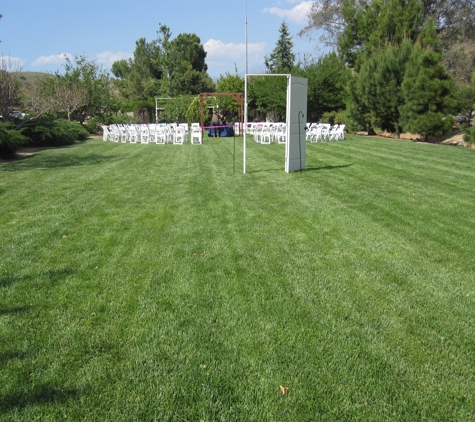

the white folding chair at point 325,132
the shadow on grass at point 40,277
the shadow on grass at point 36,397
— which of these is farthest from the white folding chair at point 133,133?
the shadow on grass at point 36,397

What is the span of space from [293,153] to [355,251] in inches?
210

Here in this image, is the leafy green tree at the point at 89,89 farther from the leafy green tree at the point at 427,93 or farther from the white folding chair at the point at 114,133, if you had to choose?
the leafy green tree at the point at 427,93

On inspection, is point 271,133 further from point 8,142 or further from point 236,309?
point 236,309

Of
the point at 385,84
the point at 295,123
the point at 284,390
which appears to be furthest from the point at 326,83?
the point at 284,390

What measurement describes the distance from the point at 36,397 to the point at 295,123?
8059 millimetres

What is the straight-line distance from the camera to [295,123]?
30.3 feet

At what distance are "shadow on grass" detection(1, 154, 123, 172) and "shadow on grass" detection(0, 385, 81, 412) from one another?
898cm

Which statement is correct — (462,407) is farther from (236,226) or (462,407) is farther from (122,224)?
(122,224)

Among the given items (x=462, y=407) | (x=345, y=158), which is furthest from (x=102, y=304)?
(x=345, y=158)

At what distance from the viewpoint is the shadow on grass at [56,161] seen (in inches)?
406

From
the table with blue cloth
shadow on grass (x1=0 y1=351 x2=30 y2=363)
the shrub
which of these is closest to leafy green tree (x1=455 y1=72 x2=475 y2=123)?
the table with blue cloth

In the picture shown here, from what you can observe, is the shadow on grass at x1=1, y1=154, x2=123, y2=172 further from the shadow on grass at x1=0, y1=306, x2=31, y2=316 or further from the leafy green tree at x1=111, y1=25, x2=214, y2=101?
the leafy green tree at x1=111, y1=25, x2=214, y2=101

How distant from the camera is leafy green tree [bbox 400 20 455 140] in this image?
1820 centimetres

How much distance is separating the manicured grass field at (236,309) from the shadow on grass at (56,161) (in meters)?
4.17
